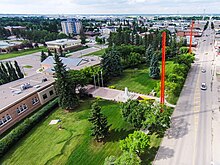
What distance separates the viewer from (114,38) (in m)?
90.2

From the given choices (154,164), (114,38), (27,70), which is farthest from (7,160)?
(114,38)

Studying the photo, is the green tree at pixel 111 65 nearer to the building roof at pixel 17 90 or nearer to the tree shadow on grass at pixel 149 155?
the building roof at pixel 17 90

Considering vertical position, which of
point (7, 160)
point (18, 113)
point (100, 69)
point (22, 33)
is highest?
point (22, 33)

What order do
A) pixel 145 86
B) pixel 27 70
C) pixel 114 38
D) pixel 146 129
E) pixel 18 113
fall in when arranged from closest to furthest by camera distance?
pixel 146 129
pixel 18 113
pixel 145 86
pixel 27 70
pixel 114 38

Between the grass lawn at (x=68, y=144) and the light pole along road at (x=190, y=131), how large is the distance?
1.98m

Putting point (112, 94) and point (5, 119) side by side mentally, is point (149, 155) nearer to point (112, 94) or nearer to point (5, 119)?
point (112, 94)

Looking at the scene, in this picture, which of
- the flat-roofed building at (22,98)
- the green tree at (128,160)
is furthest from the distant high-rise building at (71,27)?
the green tree at (128,160)

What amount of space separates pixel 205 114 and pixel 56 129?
85.4 ft

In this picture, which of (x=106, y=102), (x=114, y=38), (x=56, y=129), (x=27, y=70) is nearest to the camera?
(x=56, y=129)

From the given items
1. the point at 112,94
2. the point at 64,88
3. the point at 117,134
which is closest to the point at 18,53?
the point at 112,94

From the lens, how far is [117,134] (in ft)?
95.1

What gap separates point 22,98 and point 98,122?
17.8 m

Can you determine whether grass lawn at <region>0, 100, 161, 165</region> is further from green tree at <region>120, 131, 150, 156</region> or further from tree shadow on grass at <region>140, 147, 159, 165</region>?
green tree at <region>120, 131, 150, 156</region>

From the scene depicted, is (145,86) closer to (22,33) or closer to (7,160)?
(7,160)
